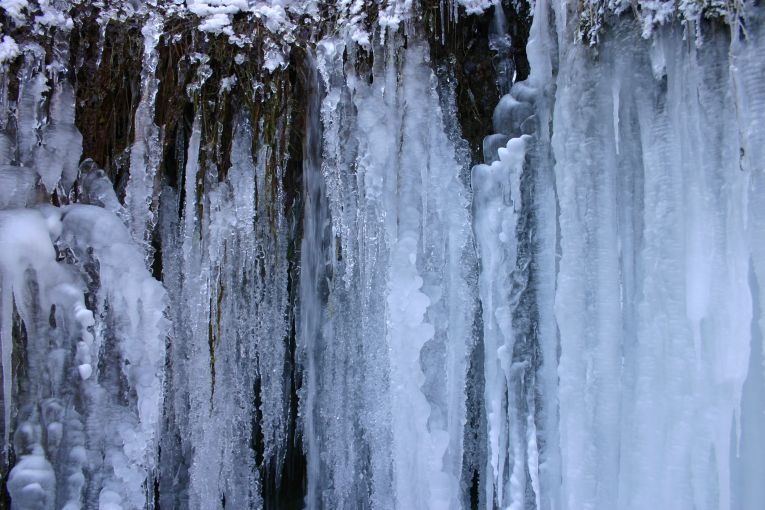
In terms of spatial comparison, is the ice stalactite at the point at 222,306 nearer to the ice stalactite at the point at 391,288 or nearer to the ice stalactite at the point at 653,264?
the ice stalactite at the point at 391,288

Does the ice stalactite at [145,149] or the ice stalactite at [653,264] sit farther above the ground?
the ice stalactite at [145,149]

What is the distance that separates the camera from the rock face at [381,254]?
2285 millimetres

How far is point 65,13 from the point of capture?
317cm

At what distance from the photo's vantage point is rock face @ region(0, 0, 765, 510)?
2.29 metres

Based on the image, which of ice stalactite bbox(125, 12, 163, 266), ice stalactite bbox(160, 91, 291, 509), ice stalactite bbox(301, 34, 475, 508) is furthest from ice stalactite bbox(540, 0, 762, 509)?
ice stalactite bbox(125, 12, 163, 266)

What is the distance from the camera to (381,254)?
3115 mm

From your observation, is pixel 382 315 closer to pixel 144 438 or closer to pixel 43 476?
pixel 144 438

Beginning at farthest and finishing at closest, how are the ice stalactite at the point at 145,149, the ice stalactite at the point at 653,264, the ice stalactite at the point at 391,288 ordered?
the ice stalactite at the point at 145,149 → the ice stalactite at the point at 391,288 → the ice stalactite at the point at 653,264

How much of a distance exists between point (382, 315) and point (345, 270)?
0.28 m

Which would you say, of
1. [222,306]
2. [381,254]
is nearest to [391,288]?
[381,254]

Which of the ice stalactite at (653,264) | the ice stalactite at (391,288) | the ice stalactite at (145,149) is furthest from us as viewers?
the ice stalactite at (145,149)

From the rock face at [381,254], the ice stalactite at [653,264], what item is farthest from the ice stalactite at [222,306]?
the ice stalactite at [653,264]

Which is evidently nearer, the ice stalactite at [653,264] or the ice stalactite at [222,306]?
the ice stalactite at [653,264]

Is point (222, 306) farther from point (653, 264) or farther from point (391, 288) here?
point (653, 264)
